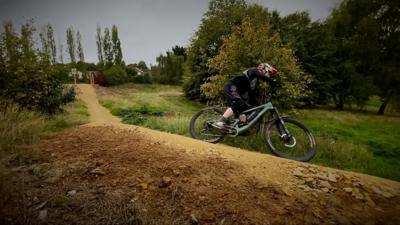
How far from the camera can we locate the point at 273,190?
3.48m

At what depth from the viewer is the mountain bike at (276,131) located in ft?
18.0

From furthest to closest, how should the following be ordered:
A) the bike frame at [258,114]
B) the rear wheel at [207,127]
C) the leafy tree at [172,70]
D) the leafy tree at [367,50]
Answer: the leafy tree at [172,70] → the leafy tree at [367,50] → the rear wheel at [207,127] → the bike frame at [258,114]

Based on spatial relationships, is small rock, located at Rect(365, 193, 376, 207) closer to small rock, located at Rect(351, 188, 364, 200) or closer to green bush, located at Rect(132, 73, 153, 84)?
small rock, located at Rect(351, 188, 364, 200)

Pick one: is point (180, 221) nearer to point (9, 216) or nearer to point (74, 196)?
point (74, 196)

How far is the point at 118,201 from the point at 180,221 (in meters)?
0.84

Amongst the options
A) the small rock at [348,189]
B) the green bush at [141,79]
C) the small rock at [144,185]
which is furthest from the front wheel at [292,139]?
the green bush at [141,79]

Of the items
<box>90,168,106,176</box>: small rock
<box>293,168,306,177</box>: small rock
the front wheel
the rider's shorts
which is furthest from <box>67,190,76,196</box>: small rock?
the front wheel

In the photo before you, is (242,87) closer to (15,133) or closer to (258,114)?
(258,114)

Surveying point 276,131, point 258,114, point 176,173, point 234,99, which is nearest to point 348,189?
point 276,131

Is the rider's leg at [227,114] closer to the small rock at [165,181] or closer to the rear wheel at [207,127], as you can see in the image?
the rear wheel at [207,127]

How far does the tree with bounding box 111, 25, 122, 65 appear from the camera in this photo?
48.9 m

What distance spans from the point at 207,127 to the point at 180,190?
3.43 m

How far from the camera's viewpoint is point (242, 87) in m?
6.25

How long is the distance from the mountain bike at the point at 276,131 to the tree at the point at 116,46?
159 feet
